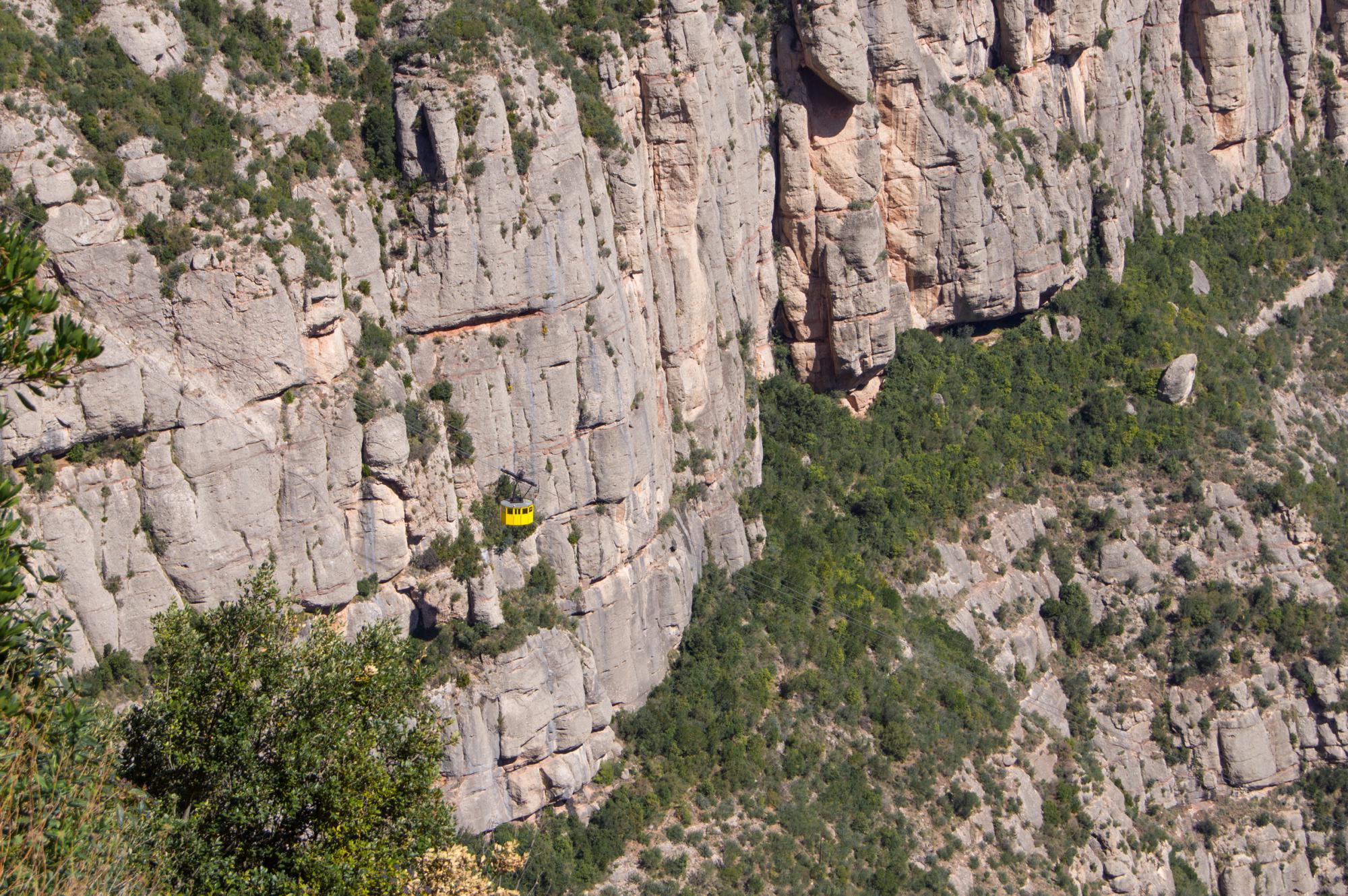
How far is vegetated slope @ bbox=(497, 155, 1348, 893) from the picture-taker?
50.8 meters

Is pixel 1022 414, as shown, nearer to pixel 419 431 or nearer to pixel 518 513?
pixel 518 513

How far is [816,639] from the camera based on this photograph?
5628cm

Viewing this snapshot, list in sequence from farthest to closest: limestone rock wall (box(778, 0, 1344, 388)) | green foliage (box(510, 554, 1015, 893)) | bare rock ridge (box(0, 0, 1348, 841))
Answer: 1. limestone rock wall (box(778, 0, 1344, 388))
2. green foliage (box(510, 554, 1015, 893))
3. bare rock ridge (box(0, 0, 1348, 841))

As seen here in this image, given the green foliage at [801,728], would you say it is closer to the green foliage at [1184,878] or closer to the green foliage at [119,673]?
the green foliage at [1184,878]

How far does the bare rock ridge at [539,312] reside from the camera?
37.6 meters

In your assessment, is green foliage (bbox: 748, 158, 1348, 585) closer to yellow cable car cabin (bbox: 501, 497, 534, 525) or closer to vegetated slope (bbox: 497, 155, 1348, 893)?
vegetated slope (bbox: 497, 155, 1348, 893)

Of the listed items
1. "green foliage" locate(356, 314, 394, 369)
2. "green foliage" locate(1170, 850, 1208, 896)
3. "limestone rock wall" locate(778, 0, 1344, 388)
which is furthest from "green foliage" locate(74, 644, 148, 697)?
"green foliage" locate(1170, 850, 1208, 896)

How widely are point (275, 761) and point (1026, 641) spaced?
142ft

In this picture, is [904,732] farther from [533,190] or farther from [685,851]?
[533,190]

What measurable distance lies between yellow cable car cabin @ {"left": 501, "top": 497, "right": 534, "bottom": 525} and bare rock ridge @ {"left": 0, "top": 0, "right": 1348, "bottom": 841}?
4.64ft

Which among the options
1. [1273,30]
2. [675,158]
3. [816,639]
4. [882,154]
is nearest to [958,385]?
[882,154]

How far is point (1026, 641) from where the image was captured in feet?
208

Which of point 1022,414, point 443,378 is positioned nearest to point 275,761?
point 443,378

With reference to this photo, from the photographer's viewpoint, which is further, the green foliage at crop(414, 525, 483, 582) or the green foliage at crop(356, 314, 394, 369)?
the green foliage at crop(414, 525, 483, 582)
